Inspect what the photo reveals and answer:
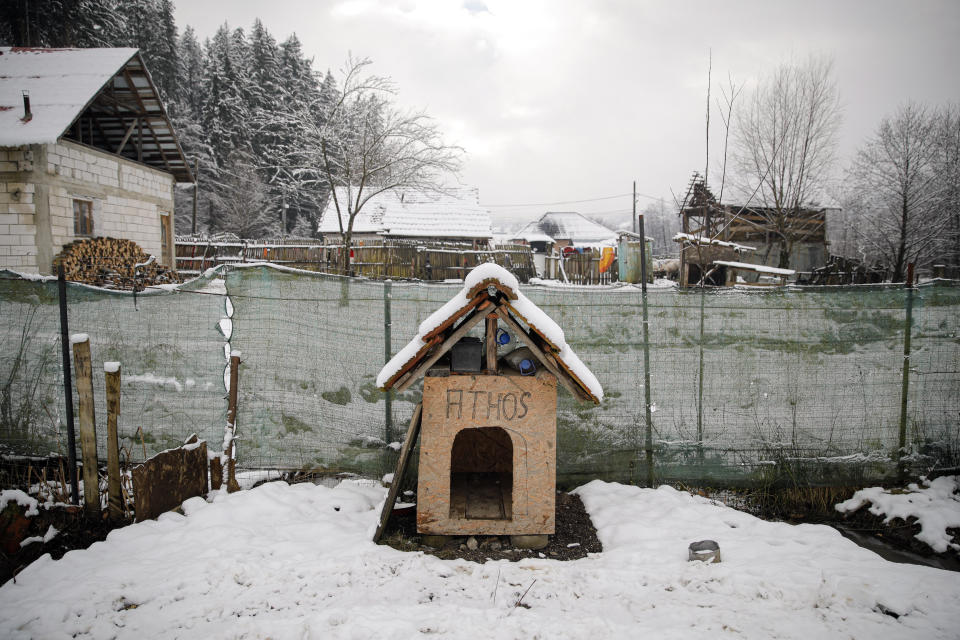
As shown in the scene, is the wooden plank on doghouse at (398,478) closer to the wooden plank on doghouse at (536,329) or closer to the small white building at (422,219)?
the wooden plank on doghouse at (536,329)

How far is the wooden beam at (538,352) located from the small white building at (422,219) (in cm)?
2322

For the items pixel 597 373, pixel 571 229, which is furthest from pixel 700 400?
pixel 571 229

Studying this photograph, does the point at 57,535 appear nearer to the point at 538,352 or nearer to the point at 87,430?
the point at 87,430

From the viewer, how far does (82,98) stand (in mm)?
11398

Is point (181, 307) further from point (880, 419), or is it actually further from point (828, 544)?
point (880, 419)

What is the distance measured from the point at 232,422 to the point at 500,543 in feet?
8.56

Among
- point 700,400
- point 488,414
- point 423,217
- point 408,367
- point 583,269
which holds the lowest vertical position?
point 700,400

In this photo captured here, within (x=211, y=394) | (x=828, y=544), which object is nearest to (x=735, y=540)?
(x=828, y=544)

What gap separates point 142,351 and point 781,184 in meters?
18.6

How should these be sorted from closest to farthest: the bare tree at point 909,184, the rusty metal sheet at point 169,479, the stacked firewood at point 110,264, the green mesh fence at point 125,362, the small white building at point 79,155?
the rusty metal sheet at point 169,479
the green mesh fence at point 125,362
the small white building at point 79,155
the stacked firewood at point 110,264
the bare tree at point 909,184

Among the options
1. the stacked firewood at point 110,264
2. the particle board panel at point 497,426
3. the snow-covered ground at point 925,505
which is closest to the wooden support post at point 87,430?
the particle board panel at point 497,426

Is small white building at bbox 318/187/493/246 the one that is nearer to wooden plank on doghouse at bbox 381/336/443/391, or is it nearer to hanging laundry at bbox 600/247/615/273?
hanging laundry at bbox 600/247/615/273

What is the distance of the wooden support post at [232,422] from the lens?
4.18 meters

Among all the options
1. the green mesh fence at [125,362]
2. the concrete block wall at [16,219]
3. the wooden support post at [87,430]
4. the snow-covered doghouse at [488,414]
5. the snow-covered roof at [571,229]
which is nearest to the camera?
the snow-covered doghouse at [488,414]
